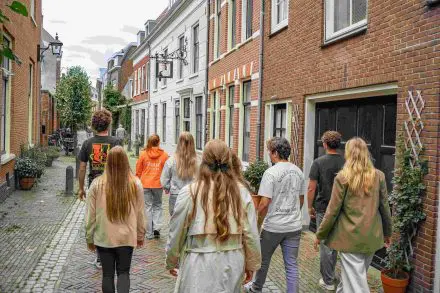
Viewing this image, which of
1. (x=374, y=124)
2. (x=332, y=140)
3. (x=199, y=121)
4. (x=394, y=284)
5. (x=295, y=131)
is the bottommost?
(x=394, y=284)

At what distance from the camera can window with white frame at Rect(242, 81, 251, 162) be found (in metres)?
12.0

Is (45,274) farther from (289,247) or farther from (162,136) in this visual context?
(162,136)

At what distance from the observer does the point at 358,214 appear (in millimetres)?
4250

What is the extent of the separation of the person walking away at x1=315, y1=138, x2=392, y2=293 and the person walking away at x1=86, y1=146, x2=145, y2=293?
5.74 feet

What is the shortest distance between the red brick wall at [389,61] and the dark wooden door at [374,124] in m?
0.32

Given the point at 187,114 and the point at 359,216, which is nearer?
the point at 359,216

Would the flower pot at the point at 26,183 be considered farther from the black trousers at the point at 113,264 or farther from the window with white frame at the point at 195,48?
the black trousers at the point at 113,264

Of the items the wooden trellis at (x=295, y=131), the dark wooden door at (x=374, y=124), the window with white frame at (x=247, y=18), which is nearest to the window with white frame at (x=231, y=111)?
the window with white frame at (x=247, y=18)

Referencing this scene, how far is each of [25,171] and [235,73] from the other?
5914 millimetres

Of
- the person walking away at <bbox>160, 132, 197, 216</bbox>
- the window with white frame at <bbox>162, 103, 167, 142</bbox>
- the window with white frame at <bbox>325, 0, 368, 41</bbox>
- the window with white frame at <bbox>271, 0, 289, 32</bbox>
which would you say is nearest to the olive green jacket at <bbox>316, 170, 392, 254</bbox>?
the person walking away at <bbox>160, 132, 197, 216</bbox>

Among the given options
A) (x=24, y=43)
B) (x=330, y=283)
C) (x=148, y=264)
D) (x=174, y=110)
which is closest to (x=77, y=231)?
(x=148, y=264)

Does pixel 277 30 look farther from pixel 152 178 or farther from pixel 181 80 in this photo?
pixel 181 80

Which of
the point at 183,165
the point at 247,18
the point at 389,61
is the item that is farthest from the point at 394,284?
A: the point at 247,18

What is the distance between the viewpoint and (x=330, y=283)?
526 centimetres
